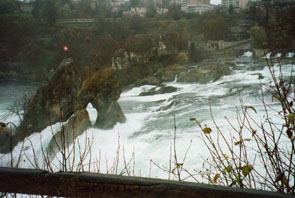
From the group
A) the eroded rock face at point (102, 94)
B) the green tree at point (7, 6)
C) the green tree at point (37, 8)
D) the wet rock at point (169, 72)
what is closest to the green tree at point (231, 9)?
the wet rock at point (169, 72)

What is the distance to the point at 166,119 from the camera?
3176mm

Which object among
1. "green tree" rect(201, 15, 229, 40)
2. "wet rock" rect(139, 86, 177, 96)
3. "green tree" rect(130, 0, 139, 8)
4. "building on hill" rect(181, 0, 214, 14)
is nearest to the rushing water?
"wet rock" rect(139, 86, 177, 96)

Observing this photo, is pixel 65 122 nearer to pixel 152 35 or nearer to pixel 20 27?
pixel 20 27

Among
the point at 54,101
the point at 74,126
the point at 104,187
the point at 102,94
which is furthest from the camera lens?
the point at 102,94

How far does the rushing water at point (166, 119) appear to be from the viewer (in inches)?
107

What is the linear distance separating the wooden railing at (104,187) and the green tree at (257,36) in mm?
3105

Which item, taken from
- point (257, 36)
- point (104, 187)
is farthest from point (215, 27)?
point (104, 187)

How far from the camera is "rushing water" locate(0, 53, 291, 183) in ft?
8.89

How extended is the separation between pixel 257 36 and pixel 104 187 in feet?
11.0

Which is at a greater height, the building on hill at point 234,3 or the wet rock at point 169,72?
the building on hill at point 234,3

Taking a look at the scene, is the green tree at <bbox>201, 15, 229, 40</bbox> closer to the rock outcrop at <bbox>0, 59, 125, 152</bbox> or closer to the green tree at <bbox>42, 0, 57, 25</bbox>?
the rock outcrop at <bbox>0, 59, 125, 152</bbox>

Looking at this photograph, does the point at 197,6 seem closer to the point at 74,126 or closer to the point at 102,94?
the point at 102,94

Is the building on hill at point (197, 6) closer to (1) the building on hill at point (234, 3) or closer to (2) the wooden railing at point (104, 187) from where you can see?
(1) the building on hill at point (234, 3)

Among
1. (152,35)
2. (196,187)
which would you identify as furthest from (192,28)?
(196,187)
